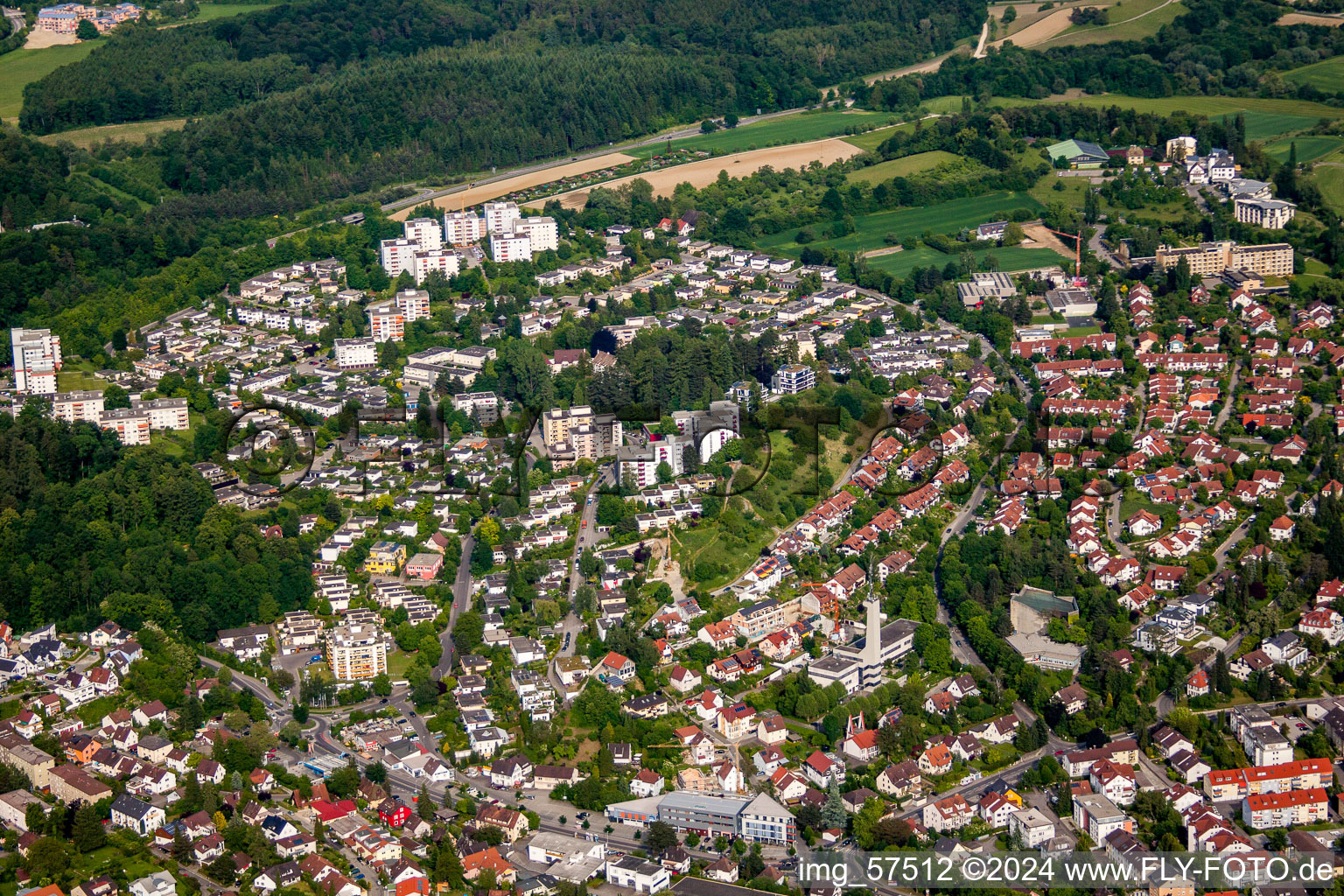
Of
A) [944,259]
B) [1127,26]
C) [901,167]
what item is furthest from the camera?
Result: [1127,26]

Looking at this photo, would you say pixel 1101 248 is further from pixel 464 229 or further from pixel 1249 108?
pixel 464 229

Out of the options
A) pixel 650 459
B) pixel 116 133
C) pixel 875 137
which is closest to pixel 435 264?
pixel 650 459

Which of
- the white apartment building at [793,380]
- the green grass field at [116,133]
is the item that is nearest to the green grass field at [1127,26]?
the white apartment building at [793,380]

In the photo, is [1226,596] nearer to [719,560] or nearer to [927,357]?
[719,560]

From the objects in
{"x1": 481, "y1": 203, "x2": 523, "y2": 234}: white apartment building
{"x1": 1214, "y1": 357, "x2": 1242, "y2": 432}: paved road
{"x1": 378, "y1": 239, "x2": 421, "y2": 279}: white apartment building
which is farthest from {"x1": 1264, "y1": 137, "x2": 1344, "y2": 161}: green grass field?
{"x1": 378, "y1": 239, "x2": 421, "y2": 279}: white apartment building

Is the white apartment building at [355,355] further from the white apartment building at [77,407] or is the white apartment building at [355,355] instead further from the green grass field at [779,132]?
the green grass field at [779,132]

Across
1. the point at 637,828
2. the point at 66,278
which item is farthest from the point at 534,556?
the point at 66,278
